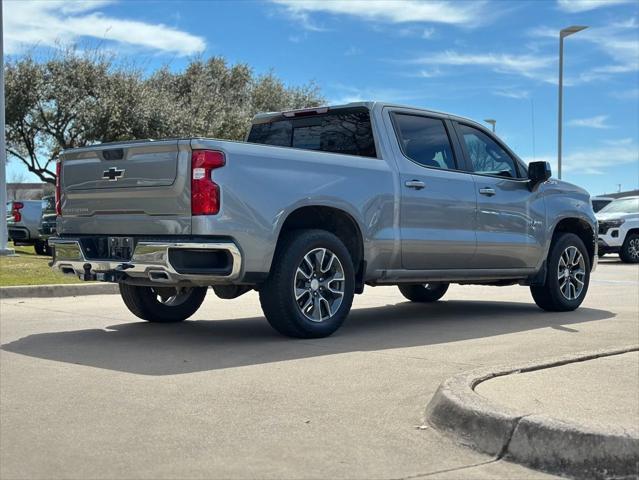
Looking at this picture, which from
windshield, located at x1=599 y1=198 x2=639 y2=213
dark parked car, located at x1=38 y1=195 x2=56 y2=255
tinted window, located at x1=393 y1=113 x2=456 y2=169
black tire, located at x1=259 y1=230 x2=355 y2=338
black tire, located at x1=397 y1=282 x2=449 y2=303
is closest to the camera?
black tire, located at x1=259 y1=230 x2=355 y2=338

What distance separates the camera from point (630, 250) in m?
20.4

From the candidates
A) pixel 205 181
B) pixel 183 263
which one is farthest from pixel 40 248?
pixel 205 181

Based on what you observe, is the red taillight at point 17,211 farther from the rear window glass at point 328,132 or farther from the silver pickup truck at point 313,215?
the rear window glass at point 328,132

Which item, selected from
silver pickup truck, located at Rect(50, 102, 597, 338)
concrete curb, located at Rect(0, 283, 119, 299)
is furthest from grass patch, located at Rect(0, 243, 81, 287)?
silver pickup truck, located at Rect(50, 102, 597, 338)

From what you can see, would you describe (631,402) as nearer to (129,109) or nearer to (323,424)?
(323,424)

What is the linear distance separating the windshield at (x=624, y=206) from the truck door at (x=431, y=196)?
1427cm

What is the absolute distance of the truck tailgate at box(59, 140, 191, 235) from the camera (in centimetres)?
621

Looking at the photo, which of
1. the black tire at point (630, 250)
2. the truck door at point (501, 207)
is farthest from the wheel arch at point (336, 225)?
the black tire at point (630, 250)

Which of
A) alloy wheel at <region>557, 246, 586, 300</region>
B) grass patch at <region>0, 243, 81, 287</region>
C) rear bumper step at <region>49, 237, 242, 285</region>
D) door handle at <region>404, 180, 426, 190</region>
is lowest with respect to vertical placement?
grass patch at <region>0, 243, 81, 287</region>

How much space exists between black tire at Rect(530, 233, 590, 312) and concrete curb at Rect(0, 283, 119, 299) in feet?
19.0

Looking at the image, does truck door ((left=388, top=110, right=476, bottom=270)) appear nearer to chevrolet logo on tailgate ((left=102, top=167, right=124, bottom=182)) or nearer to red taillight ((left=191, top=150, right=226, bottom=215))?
red taillight ((left=191, top=150, right=226, bottom=215))

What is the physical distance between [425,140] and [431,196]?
626 millimetres

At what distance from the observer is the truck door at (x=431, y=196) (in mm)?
7512

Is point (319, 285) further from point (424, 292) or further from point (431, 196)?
point (424, 292)
